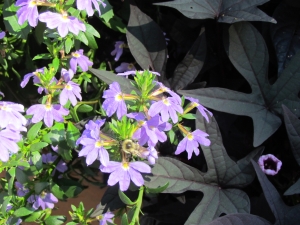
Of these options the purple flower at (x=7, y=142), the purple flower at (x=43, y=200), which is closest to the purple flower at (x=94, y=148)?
the purple flower at (x=7, y=142)

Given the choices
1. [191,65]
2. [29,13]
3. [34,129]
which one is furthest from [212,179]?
[29,13]

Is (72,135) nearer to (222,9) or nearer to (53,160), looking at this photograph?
(53,160)

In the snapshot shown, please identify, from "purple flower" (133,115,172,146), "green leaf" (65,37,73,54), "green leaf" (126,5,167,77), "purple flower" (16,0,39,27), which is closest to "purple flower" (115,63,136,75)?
"green leaf" (126,5,167,77)

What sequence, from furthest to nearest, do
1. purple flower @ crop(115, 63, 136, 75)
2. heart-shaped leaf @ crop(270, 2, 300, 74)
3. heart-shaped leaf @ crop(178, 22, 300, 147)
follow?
purple flower @ crop(115, 63, 136, 75) → heart-shaped leaf @ crop(270, 2, 300, 74) → heart-shaped leaf @ crop(178, 22, 300, 147)

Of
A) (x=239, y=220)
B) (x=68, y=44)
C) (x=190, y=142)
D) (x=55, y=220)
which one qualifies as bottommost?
(x=55, y=220)

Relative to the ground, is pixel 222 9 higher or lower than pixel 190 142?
higher

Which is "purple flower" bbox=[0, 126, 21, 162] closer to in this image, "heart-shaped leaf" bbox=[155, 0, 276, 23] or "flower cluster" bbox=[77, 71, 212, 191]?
"flower cluster" bbox=[77, 71, 212, 191]
